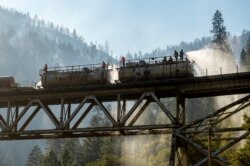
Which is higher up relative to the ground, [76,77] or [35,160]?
[76,77]

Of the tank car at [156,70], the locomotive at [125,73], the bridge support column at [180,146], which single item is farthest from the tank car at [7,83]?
the bridge support column at [180,146]

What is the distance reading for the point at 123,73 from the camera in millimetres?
32312

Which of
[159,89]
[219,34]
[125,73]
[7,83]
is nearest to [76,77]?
[125,73]

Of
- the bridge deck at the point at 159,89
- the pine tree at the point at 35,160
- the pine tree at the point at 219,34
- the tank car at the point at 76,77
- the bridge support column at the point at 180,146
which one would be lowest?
the pine tree at the point at 35,160

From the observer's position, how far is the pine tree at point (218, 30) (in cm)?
11262

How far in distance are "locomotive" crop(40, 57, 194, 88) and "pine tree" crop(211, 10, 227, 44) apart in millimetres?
81558

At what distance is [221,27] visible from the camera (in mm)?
115375

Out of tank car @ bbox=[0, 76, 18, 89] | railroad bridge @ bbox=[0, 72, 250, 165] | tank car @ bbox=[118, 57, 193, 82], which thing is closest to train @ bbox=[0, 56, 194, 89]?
tank car @ bbox=[118, 57, 193, 82]

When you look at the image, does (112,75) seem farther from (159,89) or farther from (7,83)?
(7,83)

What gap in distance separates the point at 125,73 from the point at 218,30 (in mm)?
87852

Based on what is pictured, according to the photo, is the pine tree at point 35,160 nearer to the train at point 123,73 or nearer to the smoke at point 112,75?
the train at point 123,73

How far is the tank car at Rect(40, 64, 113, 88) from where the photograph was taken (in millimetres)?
33531

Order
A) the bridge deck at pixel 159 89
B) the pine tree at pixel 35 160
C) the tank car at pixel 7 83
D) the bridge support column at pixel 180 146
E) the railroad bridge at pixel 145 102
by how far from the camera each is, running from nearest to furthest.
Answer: the railroad bridge at pixel 145 102, the bridge support column at pixel 180 146, the bridge deck at pixel 159 89, the tank car at pixel 7 83, the pine tree at pixel 35 160

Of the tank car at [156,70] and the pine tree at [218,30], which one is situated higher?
the pine tree at [218,30]
